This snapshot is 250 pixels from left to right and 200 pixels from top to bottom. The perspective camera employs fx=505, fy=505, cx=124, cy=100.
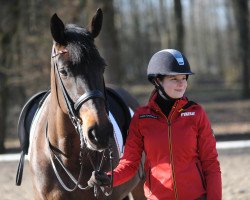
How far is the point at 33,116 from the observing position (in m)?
4.73

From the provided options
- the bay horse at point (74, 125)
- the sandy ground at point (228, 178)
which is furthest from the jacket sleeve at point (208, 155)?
the sandy ground at point (228, 178)

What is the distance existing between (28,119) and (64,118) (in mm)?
1423

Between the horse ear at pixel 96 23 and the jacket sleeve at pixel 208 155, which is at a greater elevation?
the horse ear at pixel 96 23

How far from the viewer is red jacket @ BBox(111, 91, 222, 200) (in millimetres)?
2854

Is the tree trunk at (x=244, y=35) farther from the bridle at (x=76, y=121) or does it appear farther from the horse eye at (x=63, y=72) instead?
the horse eye at (x=63, y=72)

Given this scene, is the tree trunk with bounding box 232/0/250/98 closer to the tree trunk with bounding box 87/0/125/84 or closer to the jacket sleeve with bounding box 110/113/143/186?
the tree trunk with bounding box 87/0/125/84

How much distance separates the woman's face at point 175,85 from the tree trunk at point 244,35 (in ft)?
61.1

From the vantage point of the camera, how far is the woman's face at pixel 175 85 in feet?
9.45

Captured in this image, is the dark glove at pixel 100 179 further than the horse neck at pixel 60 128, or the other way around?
the horse neck at pixel 60 128

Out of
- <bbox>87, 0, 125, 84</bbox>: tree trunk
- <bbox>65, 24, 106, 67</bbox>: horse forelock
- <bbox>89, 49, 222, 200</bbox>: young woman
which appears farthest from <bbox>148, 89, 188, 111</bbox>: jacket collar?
<bbox>87, 0, 125, 84</bbox>: tree trunk

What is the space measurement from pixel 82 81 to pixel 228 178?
4.96 m

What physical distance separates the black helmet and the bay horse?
35cm

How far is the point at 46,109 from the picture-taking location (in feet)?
12.9

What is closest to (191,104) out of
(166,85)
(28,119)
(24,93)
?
(166,85)
